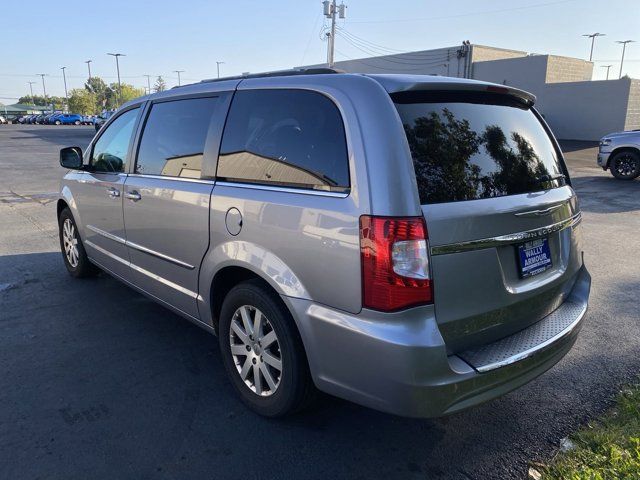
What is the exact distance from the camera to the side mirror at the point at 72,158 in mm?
4875

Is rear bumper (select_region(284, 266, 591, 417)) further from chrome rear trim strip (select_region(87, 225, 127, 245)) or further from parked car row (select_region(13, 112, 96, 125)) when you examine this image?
parked car row (select_region(13, 112, 96, 125))

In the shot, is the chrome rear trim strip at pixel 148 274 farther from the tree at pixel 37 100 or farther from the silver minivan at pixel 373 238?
the tree at pixel 37 100

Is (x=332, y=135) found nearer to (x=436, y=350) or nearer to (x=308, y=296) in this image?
(x=308, y=296)

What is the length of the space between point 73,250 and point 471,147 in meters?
4.32

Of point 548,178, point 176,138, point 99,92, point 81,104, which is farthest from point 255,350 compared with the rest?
point 99,92

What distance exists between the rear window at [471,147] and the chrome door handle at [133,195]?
222cm

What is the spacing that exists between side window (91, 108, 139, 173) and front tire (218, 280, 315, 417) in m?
1.84

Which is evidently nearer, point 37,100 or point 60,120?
point 60,120

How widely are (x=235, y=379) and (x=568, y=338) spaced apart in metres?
1.96

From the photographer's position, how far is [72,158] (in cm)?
491

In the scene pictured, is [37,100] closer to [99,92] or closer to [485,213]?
[99,92]

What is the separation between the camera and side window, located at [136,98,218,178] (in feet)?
11.1

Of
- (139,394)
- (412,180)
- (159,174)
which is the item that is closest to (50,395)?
(139,394)

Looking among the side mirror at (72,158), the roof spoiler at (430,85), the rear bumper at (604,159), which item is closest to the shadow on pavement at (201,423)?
the side mirror at (72,158)
